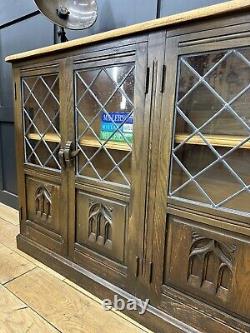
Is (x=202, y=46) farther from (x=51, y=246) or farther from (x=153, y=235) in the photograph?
(x=51, y=246)

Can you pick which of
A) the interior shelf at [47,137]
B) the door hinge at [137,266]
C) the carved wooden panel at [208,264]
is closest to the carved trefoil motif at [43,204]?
the interior shelf at [47,137]

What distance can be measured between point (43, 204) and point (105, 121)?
2.22ft

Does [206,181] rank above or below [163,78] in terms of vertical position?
below

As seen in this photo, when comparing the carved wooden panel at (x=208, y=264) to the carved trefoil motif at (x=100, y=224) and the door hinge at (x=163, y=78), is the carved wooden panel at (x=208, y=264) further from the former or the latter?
the door hinge at (x=163, y=78)

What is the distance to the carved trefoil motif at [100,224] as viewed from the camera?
1.18 m

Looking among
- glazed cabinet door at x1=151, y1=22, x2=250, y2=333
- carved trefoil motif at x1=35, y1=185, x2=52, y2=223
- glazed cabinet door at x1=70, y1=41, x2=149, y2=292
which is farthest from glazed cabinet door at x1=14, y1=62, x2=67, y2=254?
glazed cabinet door at x1=151, y1=22, x2=250, y2=333

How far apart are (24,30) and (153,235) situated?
1903mm

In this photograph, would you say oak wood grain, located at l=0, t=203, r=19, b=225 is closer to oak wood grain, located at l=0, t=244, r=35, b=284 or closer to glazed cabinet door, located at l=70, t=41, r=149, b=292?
oak wood grain, located at l=0, t=244, r=35, b=284

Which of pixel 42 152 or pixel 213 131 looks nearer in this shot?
pixel 213 131

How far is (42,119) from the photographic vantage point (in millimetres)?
1393

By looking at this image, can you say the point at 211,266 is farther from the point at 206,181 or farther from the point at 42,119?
the point at 42,119

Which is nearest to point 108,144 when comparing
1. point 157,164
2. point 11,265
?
point 157,164

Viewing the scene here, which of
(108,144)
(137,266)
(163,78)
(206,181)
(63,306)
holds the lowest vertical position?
(63,306)

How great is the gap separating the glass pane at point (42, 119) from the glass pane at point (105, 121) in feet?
0.60
